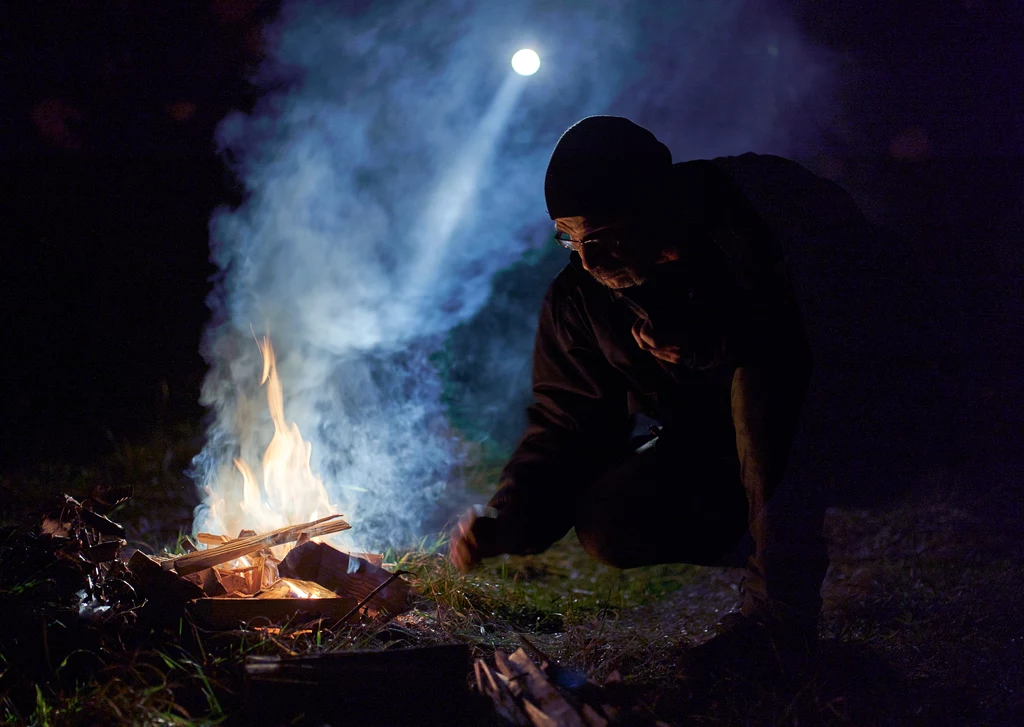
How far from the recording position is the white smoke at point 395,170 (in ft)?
17.0

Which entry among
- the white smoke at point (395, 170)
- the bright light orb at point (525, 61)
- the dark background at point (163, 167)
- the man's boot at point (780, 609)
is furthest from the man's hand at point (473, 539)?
the bright light orb at point (525, 61)

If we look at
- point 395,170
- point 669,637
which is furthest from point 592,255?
point 395,170

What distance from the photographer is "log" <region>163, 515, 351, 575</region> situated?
9.06 ft

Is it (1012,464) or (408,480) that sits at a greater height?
(408,480)

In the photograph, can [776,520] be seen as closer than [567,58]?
Yes

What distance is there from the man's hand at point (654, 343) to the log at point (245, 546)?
1904mm

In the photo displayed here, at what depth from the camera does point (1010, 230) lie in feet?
11.7

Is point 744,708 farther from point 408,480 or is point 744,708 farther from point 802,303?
point 408,480

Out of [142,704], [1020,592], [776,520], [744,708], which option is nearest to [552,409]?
[776,520]

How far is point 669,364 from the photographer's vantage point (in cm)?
249

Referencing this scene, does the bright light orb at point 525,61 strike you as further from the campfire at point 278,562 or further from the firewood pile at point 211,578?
the firewood pile at point 211,578

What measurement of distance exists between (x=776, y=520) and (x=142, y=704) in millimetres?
2130

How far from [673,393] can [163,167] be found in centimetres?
588

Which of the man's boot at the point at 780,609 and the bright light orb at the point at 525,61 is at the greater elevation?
the bright light orb at the point at 525,61
